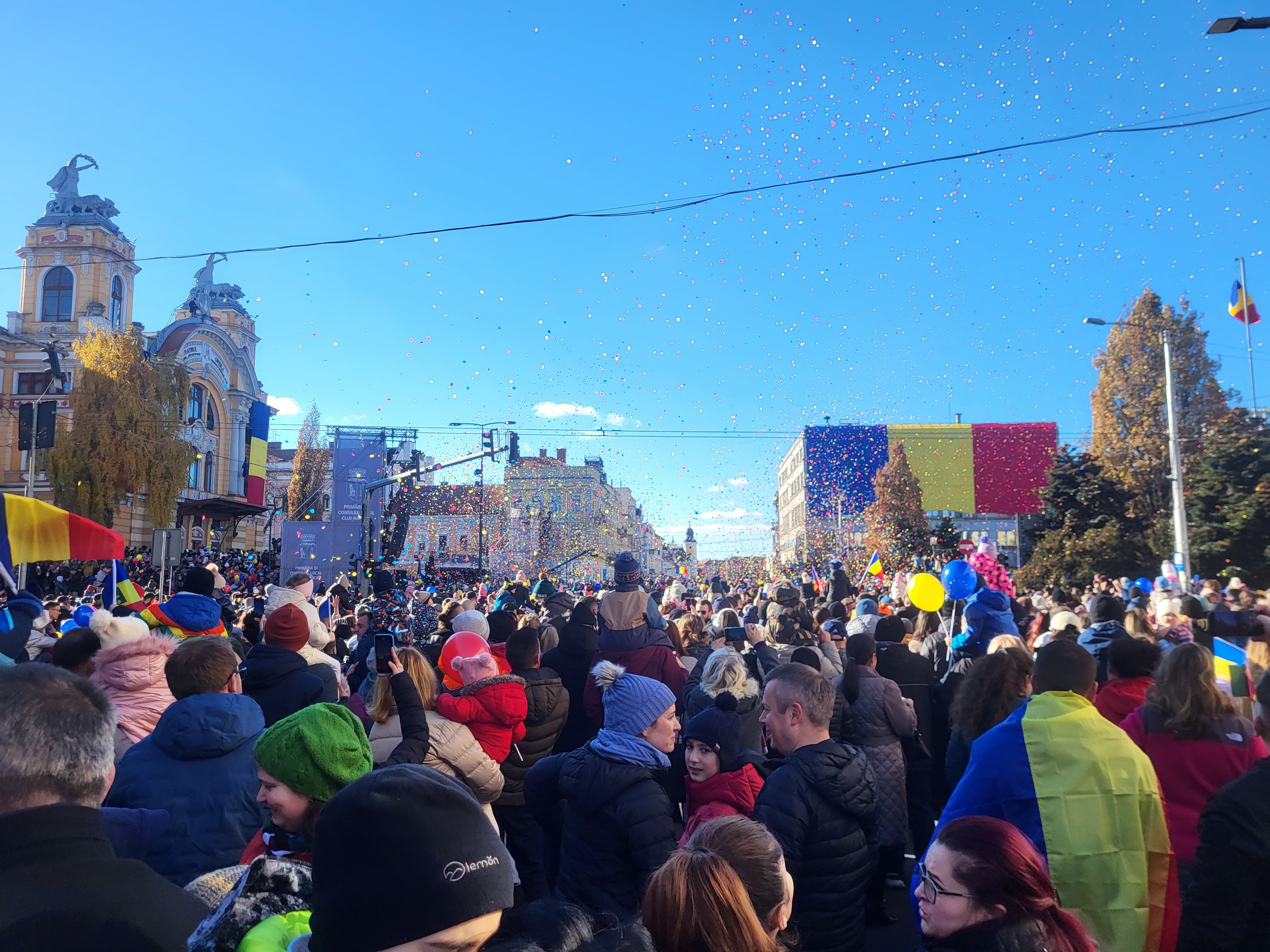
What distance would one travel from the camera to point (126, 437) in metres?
32.1

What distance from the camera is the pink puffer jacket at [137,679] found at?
3.85 meters

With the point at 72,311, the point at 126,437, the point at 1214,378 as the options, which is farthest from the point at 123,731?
the point at 72,311

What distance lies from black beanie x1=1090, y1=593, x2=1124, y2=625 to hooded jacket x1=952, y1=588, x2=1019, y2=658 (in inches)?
25.7

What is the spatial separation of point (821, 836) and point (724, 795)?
2.10 feet

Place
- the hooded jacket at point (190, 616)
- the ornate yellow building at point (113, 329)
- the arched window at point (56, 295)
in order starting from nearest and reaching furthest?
the hooded jacket at point (190, 616) < the ornate yellow building at point (113, 329) < the arched window at point (56, 295)

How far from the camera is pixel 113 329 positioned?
3859 centimetres

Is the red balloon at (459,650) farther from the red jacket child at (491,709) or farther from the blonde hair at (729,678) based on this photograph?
the blonde hair at (729,678)

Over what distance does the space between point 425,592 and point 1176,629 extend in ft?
29.2

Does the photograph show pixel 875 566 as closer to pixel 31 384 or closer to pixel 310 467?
pixel 31 384

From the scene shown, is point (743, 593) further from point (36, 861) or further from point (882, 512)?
point (882, 512)

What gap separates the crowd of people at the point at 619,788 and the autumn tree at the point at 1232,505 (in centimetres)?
2427

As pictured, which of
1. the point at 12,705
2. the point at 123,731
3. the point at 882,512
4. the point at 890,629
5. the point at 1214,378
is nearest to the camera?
the point at 12,705

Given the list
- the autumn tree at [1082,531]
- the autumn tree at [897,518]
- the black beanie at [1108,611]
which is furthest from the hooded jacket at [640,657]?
the autumn tree at [1082,531]

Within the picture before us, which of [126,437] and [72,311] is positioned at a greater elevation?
[72,311]
